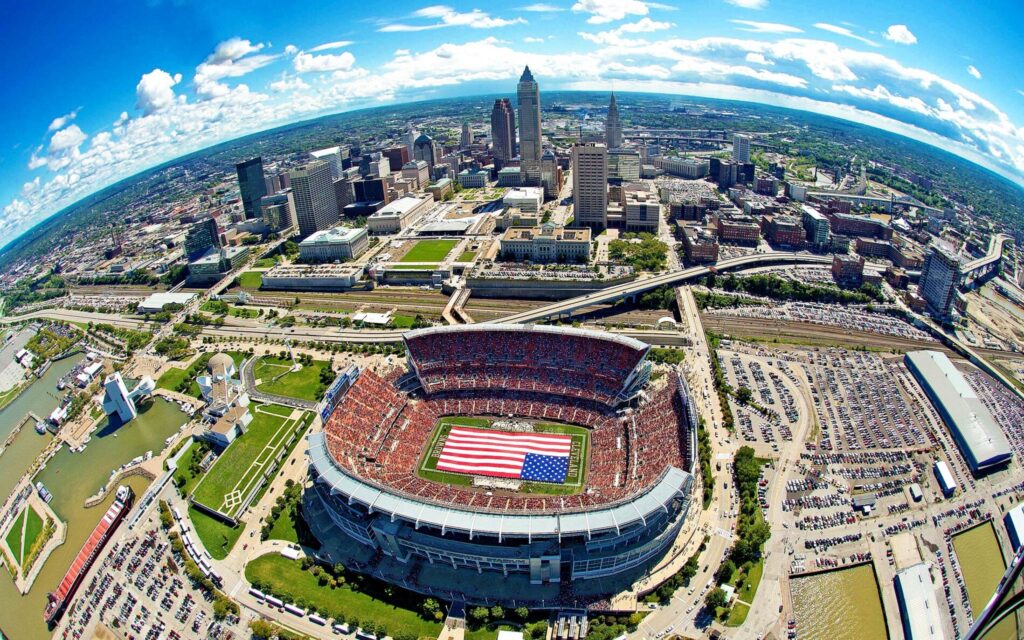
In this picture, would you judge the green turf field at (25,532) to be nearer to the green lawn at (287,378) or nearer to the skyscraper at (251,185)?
the green lawn at (287,378)

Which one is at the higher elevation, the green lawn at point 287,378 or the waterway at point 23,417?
the green lawn at point 287,378

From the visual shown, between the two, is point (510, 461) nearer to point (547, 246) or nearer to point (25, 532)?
point (25, 532)

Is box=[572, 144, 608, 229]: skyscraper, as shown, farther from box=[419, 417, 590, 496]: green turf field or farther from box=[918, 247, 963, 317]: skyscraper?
box=[419, 417, 590, 496]: green turf field

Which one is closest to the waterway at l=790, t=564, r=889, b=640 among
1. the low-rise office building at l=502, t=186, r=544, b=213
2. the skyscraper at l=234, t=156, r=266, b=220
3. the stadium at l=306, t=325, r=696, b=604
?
the stadium at l=306, t=325, r=696, b=604

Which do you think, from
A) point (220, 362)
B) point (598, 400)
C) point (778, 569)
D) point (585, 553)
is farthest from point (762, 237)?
point (220, 362)

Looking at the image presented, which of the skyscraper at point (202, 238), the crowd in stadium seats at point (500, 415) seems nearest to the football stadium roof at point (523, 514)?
the crowd in stadium seats at point (500, 415)

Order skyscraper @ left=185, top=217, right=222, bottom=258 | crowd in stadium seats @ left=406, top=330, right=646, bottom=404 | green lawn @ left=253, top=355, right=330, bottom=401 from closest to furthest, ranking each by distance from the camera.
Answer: crowd in stadium seats @ left=406, top=330, right=646, bottom=404, green lawn @ left=253, top=355, right=330, bottom=401, skyscraper @ left=185, top=217, right=222, bottom=258
